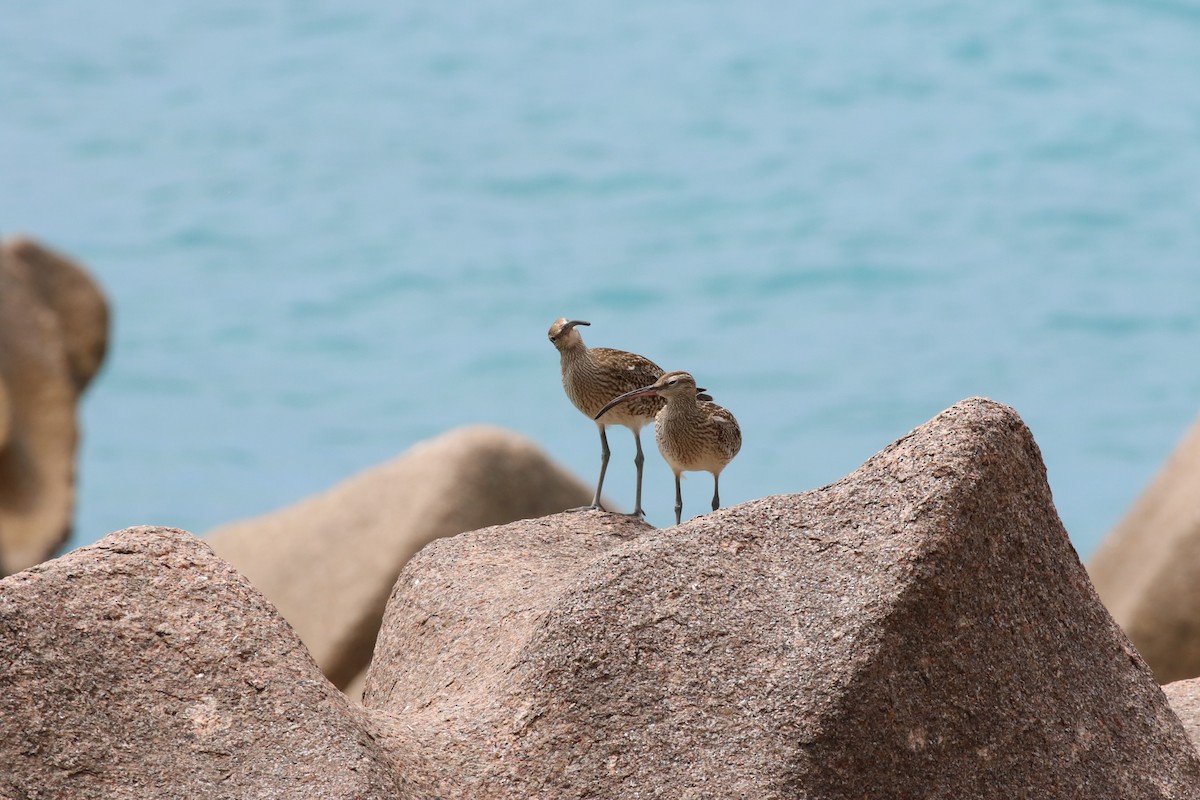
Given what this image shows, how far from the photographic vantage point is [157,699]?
88.9 inches

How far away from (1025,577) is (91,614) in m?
1.34

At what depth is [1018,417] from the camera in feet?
8.46

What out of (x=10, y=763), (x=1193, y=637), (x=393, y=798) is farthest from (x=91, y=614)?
(x=1193, y=637)

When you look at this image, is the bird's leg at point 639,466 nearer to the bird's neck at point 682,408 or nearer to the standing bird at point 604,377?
the standing bird at point 604,377

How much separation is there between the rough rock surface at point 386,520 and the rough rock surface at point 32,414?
2774mm

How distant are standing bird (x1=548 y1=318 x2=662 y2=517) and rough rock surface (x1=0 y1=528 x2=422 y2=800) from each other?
0.98 m

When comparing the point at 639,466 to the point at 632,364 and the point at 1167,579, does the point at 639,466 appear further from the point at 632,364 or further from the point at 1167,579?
the point at 1167,579

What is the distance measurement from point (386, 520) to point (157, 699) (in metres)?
4.99

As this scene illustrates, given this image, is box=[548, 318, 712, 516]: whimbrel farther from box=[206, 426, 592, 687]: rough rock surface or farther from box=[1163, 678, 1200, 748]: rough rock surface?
box=[206, 426, 592, 687]: rough rock surface

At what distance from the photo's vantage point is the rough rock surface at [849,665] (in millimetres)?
2330

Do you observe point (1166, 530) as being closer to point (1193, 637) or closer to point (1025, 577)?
point (1193, 637)

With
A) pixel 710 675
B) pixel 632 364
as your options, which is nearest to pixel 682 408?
pixel 632 364

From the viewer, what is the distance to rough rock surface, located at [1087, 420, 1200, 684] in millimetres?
6809

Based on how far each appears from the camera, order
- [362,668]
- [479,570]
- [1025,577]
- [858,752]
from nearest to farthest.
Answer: [858,752], [1025,577], [479,570], [362,668]
